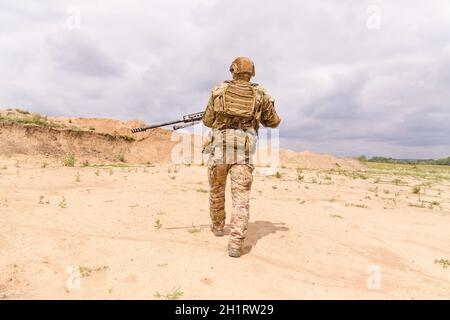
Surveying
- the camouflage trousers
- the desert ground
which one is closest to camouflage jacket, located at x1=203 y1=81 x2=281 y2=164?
the camouflage trousers

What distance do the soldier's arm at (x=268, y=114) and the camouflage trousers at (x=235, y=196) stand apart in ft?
2.52

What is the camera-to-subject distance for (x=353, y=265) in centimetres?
462

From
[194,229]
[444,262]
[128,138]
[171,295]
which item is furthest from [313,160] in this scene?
[171,295]

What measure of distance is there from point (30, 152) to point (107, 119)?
10610 mm

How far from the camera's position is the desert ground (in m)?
3.48

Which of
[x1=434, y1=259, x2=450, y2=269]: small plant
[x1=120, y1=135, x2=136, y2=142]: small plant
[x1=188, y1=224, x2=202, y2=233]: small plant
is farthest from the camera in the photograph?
[x1=120, y1=135, x2=136, y2=142]: small plant

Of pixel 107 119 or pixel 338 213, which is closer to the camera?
pixel 338 213

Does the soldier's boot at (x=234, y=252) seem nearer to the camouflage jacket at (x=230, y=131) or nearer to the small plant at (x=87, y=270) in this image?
the camouflage jacket at (x=230, y=131)

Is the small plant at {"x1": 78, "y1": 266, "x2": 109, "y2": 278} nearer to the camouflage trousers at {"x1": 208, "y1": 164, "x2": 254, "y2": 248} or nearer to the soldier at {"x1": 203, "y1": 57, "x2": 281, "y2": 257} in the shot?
the camouflage trousers at {"x1": 208, "y1": 164, "x2": 254, "y2": 248}

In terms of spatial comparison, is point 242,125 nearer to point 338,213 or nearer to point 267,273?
point 267,273

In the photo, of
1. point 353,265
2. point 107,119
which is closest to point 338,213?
point 353,265

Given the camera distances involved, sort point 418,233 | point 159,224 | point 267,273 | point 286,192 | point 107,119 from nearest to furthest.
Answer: point 267,273 → point 159,224 → point 418,233 → point 286,192 → point 107,119

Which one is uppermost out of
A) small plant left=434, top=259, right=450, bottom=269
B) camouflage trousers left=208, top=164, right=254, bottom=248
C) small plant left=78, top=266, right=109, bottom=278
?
camouflage trousers left=208, top=164, right=254, bottom=248

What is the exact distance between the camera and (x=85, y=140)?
2447 centimetres
